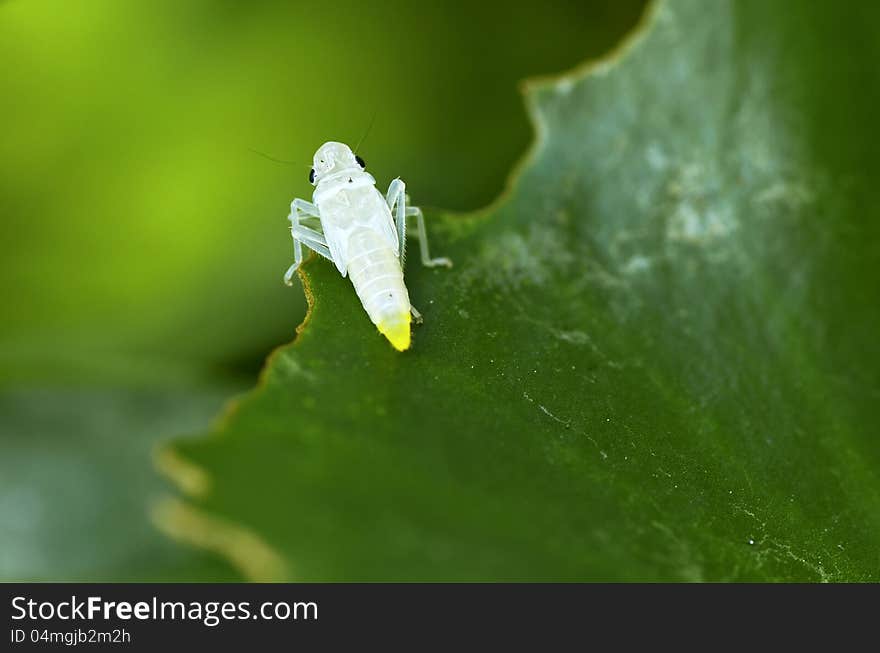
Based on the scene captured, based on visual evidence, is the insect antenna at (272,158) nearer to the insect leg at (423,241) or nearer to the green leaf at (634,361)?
the insect leg at (423,241)

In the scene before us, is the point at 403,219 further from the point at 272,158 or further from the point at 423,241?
the point at 272,158

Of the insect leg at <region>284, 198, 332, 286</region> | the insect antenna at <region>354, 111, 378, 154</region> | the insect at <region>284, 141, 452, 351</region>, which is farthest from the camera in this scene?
the insect antenna at <region>354, 111, 378, 154</region>

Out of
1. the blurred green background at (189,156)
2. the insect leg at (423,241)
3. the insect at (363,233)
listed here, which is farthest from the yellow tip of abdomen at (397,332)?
the blurred green background at (189,156)

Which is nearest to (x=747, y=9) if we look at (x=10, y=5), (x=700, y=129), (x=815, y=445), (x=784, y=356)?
(x=700, y=129)

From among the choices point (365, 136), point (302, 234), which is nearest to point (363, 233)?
point (302, 234)

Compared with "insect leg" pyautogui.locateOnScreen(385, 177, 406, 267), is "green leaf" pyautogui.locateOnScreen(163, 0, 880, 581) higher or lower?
lower

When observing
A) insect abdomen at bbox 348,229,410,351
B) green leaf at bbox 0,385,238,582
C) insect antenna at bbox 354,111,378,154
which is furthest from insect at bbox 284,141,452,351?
green leaf at bbox 0,385,238,582

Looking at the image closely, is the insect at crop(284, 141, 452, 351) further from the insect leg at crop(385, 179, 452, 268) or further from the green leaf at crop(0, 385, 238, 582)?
the green leaf at crop(0, 385, 238, 582)
